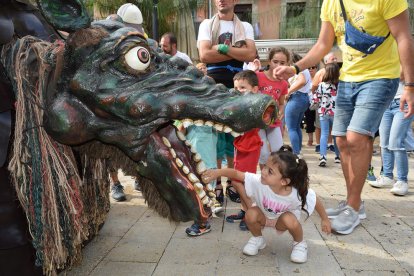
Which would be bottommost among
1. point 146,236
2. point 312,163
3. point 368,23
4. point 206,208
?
point 312,163

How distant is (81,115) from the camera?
1.49 metres

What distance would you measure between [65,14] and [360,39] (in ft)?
8.04

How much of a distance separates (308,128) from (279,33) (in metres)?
14.0

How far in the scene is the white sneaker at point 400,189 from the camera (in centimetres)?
430

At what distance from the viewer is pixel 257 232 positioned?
9.19ft

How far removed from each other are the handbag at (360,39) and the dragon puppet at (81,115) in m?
2.01

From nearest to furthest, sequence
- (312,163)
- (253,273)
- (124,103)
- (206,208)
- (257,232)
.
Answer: (124,103)
(206,208)
(253,273)
(257,232)
(312,163)

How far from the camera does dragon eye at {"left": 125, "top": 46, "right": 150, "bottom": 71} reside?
146 cm

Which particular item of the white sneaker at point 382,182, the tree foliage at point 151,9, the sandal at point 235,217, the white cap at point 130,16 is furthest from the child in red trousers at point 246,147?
the tree foliage at point 151,9

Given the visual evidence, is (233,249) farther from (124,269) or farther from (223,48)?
(223,48)

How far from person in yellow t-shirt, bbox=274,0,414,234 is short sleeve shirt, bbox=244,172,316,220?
46cm

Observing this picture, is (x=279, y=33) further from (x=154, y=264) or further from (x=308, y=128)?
(x=154, y=264)

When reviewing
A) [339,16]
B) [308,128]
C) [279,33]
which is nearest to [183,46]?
[279,33]

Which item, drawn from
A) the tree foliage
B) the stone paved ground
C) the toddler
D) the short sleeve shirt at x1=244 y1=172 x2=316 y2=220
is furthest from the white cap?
the tree foliage
